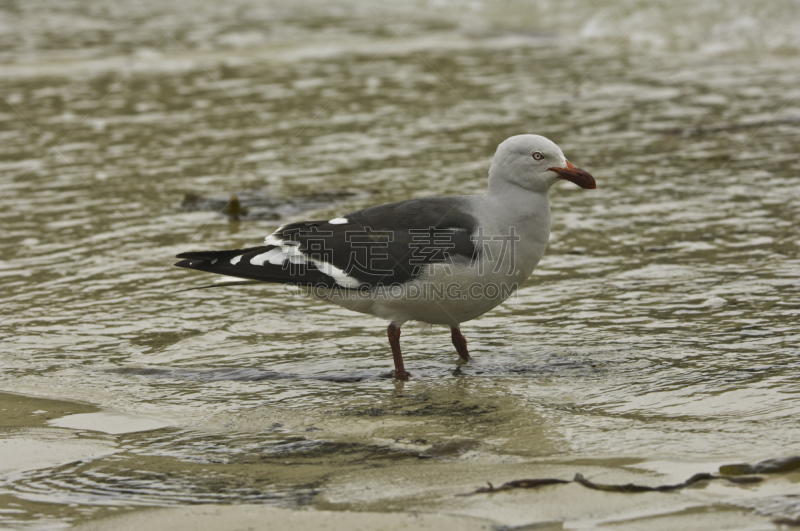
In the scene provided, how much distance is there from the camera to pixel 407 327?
523 cm

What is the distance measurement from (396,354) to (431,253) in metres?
0.54

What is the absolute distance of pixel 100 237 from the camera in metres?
6.82

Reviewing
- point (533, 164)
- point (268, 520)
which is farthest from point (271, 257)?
point (268, 520)

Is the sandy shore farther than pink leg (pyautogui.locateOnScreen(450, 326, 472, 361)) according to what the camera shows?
No

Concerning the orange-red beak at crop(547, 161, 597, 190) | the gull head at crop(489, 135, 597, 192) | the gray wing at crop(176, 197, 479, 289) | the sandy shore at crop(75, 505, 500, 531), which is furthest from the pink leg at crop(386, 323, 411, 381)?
the sandy shore at crop(75, 505, 500, 531)

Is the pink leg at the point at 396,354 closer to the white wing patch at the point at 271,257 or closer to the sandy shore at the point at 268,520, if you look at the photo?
the white wing patch at the point at 271,257

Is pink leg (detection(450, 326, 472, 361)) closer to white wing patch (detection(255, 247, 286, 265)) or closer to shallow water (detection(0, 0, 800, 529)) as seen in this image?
shallow water (detection(0, 0, 800, 529))

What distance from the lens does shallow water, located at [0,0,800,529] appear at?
354cm

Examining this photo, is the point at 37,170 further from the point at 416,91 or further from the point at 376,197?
the point at 416,91

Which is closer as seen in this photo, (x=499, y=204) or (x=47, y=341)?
(x=499, y=204)

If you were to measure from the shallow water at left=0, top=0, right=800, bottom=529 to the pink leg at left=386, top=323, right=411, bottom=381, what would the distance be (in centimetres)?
8

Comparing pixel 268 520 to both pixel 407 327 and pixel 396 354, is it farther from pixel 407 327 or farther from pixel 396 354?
pixel 407 327

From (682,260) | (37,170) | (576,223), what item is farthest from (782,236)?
(37,170)

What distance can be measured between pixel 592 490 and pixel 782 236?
12.1 feet
